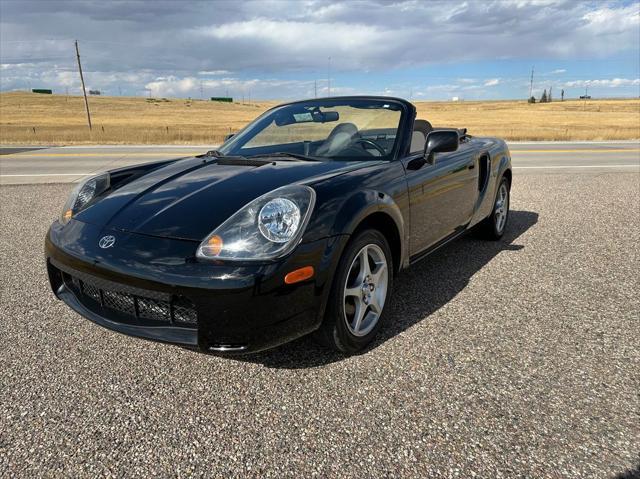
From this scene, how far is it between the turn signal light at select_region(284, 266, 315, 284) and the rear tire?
317 cm

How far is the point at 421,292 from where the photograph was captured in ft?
12.1

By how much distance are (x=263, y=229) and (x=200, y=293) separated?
41 centimetres

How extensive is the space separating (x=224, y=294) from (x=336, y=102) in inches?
91.2

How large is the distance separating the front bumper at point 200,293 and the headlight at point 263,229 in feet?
0.18

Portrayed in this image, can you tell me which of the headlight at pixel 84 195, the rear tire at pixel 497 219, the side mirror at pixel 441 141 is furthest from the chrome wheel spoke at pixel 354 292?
the rear tire at pixel 497 219

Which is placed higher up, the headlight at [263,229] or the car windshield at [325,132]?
the car windshield at [325,132]

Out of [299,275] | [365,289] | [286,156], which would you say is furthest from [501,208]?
[299,275]

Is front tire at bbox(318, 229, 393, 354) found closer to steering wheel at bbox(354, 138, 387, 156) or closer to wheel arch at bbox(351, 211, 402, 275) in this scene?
wheel arch at bbox(351, 211, 402, 275)

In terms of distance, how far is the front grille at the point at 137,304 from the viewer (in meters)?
2.21

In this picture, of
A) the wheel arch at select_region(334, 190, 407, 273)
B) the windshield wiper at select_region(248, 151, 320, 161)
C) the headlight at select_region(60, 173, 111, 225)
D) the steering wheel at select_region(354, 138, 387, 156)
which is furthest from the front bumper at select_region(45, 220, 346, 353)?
the steering wheel at select_region(354, 138, 387, 156)

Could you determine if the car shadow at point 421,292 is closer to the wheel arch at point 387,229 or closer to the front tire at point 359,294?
the front tire at point 359,294

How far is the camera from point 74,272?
2498 millimetres

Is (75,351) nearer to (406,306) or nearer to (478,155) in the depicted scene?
(406,306)

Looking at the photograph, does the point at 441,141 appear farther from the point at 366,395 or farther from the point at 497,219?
the point at 497,219
